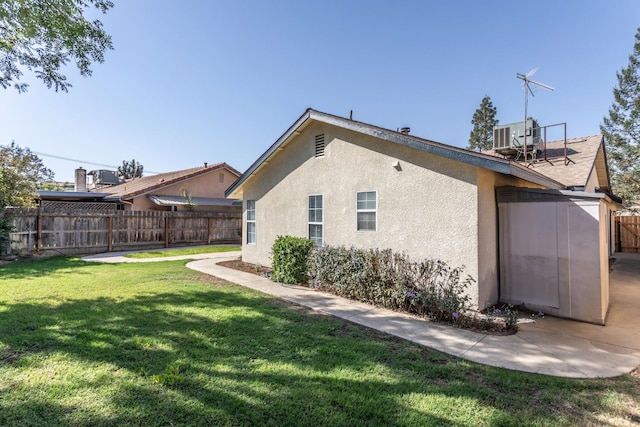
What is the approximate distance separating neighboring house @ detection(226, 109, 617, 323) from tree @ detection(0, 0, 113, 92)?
553cm

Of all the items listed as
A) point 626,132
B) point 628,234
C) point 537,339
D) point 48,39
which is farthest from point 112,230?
point 626,132

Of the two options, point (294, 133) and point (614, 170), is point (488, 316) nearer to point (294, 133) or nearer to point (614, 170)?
point (294, 133)

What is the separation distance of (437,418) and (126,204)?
77.5ft

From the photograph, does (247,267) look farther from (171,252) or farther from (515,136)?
(515,136)

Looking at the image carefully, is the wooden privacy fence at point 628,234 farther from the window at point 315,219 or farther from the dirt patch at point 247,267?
the dirt patch at point 247,267

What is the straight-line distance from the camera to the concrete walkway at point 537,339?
4.15m

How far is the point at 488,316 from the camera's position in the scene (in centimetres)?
606

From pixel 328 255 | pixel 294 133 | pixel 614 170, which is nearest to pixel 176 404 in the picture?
pixel 328 255

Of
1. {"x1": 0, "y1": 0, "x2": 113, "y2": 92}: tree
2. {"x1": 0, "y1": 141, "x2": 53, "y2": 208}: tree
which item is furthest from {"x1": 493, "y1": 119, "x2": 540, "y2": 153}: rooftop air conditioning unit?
{"x1": 0, "y1": 141, "x2": 53, "y2": 208}: tree

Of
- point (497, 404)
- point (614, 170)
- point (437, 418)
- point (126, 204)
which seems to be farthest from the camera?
point (614, 170)

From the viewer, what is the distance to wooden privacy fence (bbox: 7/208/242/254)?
1320 cm

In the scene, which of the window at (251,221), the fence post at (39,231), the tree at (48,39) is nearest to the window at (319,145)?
the window at (251,221)

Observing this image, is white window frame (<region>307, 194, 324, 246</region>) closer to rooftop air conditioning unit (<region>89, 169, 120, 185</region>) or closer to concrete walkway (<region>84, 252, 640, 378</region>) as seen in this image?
concrete walkway (<region>84, 252, 640, 378</region>)

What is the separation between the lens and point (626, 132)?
2478cm
